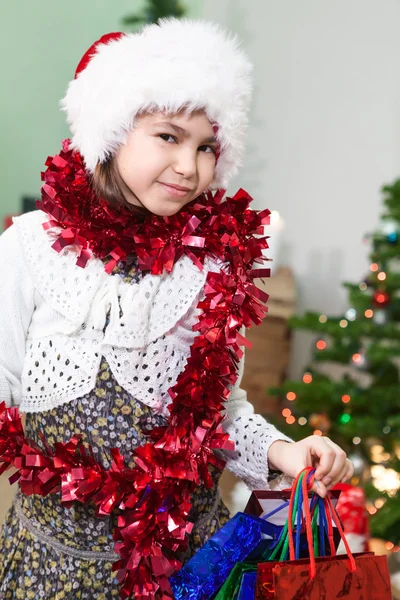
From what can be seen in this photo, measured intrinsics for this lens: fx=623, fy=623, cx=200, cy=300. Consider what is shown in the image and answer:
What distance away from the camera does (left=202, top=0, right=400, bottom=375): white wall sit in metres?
2.96

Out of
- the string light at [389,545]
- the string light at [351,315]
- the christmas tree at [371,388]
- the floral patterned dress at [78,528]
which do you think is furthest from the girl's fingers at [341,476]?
the string light at [351,315]

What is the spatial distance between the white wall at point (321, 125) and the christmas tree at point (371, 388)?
75 centimetres

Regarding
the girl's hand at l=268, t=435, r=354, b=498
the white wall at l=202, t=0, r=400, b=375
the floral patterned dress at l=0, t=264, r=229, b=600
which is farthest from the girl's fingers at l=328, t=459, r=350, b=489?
the white wall at l=202, t=0, r=400, b=375

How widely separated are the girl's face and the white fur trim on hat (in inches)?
0.6

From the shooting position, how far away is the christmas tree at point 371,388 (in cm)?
204

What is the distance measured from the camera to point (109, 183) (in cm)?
92

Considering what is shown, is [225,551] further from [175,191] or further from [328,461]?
[175,191]

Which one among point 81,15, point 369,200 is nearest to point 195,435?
point 369,200

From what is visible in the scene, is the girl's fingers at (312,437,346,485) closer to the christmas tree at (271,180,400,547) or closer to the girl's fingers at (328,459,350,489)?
the girl's fingers at (328,459,350,489)

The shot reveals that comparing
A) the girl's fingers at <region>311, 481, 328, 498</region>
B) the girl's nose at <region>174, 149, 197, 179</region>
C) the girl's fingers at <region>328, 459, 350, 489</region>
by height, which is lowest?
the girl's fingers at <region>311, 481, 328, 498</region>

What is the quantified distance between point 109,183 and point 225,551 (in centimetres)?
54

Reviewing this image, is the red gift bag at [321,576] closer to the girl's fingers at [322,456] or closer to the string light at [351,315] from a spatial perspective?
the girl's fingers at [322,456]

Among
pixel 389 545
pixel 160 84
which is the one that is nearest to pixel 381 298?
pixel 389 545

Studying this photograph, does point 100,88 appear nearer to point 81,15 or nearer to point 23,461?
point 23,461
